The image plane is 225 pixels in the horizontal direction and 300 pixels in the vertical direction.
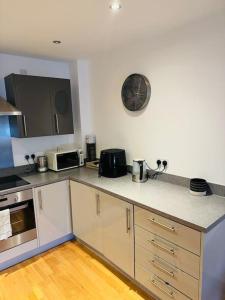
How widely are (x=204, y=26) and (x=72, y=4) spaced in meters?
1.03

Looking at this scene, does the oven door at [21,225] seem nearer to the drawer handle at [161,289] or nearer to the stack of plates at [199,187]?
the drawer handle at [161,289]

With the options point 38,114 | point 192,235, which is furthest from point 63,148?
point 192,235

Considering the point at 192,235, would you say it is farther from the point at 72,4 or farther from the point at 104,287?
the point at 72,4

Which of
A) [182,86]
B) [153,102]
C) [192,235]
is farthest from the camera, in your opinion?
[153,102]

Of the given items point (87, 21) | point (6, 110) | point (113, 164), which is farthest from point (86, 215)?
point (87, 21)

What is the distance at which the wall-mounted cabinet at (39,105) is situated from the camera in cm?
236

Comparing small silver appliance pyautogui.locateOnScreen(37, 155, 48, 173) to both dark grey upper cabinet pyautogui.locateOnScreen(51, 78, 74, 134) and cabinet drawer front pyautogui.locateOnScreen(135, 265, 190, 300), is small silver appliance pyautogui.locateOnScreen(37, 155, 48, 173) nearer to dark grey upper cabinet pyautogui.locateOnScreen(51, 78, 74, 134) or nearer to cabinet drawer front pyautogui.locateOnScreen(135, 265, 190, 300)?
dark grey upper cabinet pyautogui.locateOnScreen(51, 78, 74, 134)

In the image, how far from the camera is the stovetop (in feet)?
7.01

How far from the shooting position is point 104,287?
1.91 meters

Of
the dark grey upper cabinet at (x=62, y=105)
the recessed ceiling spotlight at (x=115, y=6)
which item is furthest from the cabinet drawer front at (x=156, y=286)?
the recessed ceiling spotlight at (x=115, y=6)

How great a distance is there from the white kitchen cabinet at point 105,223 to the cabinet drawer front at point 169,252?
0.12m

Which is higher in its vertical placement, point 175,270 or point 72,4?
point 72,4

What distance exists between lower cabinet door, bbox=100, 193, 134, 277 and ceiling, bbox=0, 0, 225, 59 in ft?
4.74

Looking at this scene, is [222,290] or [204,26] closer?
[222,290]
